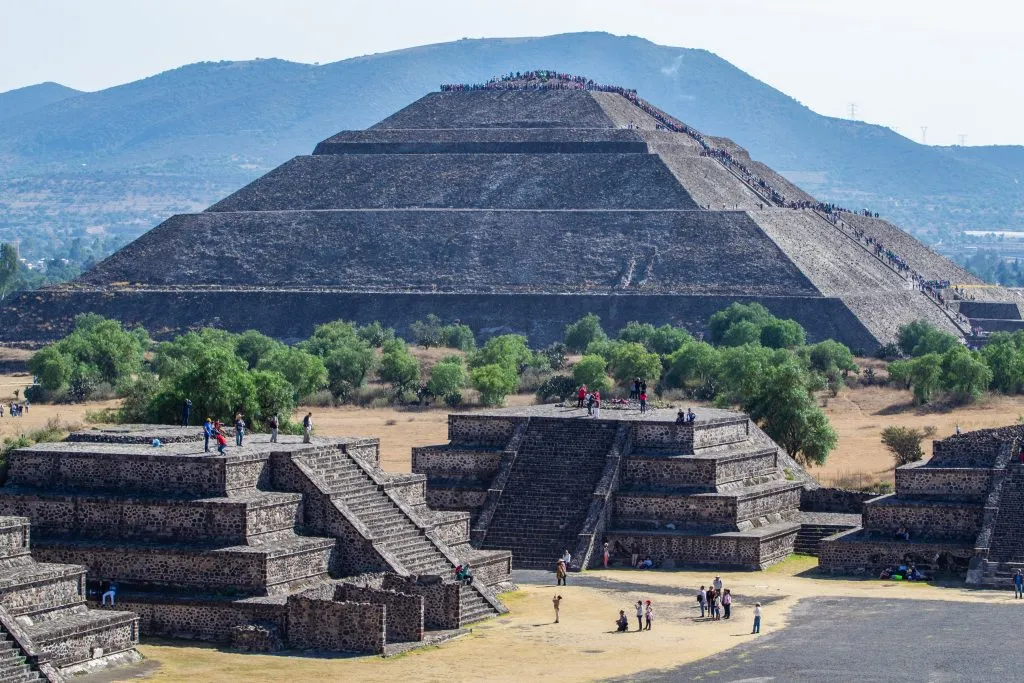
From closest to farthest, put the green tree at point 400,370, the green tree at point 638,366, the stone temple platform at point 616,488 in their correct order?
1. the stone temple platform at point 616,488
2. the green tree at point 638,366
3. the green tree at point 400,370

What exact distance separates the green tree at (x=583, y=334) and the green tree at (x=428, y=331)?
20.0ft

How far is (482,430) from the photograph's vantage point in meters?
52.0

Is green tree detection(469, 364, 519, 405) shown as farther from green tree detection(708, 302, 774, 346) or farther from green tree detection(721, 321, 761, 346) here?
green tree detection(708, 302, 774, 346)

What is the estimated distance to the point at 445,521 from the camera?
4453 cm

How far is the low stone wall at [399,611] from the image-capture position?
1555 inches

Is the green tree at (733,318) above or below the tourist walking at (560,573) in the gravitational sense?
above

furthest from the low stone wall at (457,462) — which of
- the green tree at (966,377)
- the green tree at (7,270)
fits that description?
the green tree at (7,270)

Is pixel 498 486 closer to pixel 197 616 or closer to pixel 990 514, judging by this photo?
pixel 990 514

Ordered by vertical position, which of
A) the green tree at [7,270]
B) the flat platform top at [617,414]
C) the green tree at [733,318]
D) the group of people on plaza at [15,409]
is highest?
the green tree at [7,270]

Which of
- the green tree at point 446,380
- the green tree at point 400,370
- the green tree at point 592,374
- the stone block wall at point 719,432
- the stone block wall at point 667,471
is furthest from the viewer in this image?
the green tree at point 400,370

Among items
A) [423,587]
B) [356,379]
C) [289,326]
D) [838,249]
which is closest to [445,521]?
[423,587]

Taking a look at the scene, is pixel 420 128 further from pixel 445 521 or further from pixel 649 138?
pixel 445 521

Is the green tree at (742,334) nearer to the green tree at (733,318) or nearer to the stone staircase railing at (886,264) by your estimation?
the green tree at (733,318)

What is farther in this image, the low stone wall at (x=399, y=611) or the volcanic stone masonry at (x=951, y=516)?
the volcanic stone masonry at (x=951, y=516)
